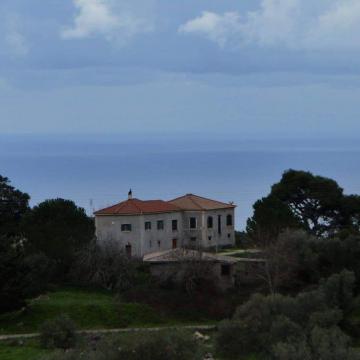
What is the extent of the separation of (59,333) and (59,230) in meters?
18.4

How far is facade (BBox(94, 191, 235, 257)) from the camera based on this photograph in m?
55.8

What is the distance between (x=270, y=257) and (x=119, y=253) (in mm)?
7897

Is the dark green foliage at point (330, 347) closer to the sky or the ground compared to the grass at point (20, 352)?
closer to the sky

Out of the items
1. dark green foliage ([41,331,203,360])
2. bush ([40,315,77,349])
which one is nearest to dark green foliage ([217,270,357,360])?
dark green foliage ([41,331,203,360])

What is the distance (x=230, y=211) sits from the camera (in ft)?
201

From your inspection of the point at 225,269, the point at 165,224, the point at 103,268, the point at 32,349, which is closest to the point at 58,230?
the point at 103,268

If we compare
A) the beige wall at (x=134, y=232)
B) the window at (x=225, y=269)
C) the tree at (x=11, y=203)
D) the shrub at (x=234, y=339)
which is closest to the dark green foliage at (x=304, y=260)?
the window at (x=225, y=269)

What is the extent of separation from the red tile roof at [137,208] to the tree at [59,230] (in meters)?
1.43

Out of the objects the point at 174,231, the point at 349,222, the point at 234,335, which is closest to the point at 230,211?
the point at 174,231

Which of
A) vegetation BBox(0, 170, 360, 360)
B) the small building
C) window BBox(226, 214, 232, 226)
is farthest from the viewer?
window BBox(226, 214, 232, 226)

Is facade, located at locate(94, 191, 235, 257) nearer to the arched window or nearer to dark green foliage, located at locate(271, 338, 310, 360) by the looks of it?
the arched window

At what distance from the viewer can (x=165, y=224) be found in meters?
57.7

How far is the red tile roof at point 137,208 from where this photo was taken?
5598 centimetres

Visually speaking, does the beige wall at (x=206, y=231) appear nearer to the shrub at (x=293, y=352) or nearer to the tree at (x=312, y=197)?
the tree at (x=312, y=197)
